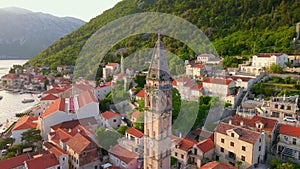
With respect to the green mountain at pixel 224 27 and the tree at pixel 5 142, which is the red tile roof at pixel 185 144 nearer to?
the tree at pixel 5 142

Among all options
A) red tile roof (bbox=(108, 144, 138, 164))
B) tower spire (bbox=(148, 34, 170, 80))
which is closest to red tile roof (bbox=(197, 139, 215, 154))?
red tile roof (bbox=(108, 144, 138, 164))

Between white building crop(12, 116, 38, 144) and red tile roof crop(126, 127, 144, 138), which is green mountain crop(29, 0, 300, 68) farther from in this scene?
white building crop(12, 116, 38, 144)

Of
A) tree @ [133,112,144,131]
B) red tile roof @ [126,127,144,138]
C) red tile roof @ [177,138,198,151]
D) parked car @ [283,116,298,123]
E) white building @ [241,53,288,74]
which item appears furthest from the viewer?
white building @ [241,53,288,74]

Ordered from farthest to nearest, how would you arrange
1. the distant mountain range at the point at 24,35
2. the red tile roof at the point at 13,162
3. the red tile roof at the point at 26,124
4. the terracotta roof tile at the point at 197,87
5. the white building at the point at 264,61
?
the distant mountain range at the point at 24,35, the white building at the point at 264,61, the terracotta roof tile at the point at 197,87, the red tile roof at the point at 26,124, the red tile roof at the point at 13,162

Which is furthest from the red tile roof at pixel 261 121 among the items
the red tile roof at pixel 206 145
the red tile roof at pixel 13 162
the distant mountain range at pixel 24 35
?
the distant mountain range at pixel 24 35

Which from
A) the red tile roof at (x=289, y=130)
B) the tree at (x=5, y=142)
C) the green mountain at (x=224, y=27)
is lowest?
the tree at (x=5, y=142)

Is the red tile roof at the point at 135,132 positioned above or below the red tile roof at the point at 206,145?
above
